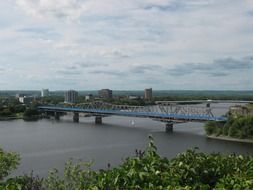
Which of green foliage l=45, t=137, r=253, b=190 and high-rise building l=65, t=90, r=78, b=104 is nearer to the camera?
A: green foliage l=45, t=137, r=253, b=190

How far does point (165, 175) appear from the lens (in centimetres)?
355

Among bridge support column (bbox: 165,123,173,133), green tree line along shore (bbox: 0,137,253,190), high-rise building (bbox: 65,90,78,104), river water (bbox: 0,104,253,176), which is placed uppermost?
high-rise building (bbox: 65,90,78,104)

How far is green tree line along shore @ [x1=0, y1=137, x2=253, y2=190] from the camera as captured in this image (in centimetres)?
339

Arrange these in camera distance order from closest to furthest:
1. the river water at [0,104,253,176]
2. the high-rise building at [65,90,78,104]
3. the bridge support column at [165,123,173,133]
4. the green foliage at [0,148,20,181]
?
1. the green foliage at [0,148,20,181]
2. the river water at [0,104,253,176]
3. the bridge support column at [165,123,173,133]
4. the high-rise building at [65,90,78,104]

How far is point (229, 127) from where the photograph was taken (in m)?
29.8

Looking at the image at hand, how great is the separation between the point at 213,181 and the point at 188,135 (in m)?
27.0

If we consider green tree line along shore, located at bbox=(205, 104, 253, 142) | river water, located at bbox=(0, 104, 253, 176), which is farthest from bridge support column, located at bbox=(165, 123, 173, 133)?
green tree line along shore, located at bbox=(205, 104, 253, 142)

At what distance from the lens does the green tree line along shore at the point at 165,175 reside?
3.39 meters

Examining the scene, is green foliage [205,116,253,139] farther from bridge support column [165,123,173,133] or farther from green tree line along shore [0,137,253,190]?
green tree line along shore [0,137,253,190]

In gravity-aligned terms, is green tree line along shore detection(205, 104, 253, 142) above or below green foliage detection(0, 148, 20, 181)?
below

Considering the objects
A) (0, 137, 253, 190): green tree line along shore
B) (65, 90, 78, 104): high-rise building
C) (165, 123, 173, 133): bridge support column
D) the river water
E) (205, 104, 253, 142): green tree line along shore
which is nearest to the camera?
(0, 137, 253, 190): green tree line along shore

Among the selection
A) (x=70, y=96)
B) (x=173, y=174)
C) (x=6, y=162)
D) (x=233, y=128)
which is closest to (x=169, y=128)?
(x=233, y=128)

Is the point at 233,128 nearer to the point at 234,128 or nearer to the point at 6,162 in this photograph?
the point at 234,128

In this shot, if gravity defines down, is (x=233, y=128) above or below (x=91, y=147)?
above
